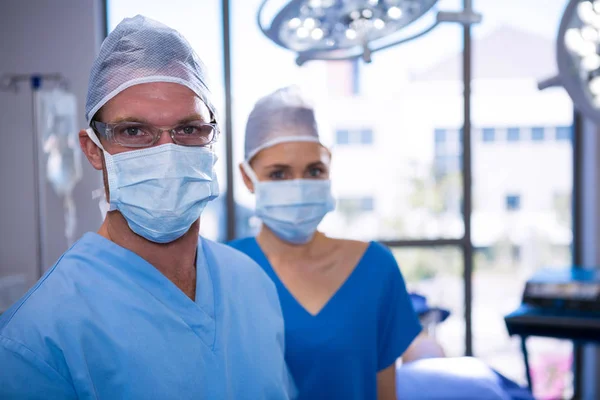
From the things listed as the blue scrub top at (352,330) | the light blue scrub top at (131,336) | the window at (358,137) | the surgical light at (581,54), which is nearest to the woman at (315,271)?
the blue scrub top at (352,330)

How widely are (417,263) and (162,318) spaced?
92.2 inches

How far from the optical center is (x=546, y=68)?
294 centimetres

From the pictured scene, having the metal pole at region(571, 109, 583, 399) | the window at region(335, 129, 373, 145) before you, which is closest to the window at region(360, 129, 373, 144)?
the window at region(335, 129, 373, 145)

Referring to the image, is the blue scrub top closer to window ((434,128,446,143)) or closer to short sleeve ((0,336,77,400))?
short sleeve ((0,336,77,400))

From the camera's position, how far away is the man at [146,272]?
0.71 m

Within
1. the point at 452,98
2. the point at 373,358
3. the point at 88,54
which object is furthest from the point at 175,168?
the point at 452,98

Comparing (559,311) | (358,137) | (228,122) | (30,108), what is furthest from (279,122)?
(358,137)

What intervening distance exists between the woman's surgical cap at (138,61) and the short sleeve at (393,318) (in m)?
0.69

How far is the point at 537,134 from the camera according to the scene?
3.12 m

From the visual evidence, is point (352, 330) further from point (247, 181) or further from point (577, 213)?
point (577, 213)

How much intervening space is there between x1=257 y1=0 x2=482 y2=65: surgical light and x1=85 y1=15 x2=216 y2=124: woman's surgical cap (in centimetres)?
25

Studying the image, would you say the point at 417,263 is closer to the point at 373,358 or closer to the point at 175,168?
the point at 373,358

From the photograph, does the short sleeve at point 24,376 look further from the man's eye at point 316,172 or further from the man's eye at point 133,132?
the man's eye at point 316,172

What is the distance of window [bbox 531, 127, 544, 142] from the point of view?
3.09 m
